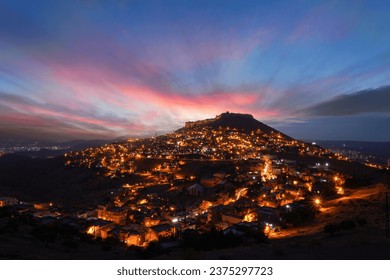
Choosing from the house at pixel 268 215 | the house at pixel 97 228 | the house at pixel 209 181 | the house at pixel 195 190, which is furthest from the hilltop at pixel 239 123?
the house at pixel 97 228

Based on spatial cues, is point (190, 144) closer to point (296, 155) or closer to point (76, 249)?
point (296, 155)

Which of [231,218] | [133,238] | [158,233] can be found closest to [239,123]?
[231,218]

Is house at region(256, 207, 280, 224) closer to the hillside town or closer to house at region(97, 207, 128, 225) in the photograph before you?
the hillside town

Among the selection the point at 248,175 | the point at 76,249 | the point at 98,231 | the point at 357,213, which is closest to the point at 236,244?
the point at 76,249

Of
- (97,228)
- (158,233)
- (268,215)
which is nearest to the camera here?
(158,233)

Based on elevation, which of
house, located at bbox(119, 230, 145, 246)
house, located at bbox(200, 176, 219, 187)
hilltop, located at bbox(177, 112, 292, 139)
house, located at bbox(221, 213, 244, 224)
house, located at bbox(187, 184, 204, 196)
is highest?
hilltop, located at bbox(177, 112, 292, 139)

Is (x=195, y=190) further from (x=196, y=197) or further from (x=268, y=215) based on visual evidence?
(x=268, y=215)

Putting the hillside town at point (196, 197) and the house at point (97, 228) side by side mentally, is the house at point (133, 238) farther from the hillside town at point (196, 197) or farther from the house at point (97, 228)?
the house at point (97, 228)

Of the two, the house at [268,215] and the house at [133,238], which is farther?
Result: the house at [268,215]

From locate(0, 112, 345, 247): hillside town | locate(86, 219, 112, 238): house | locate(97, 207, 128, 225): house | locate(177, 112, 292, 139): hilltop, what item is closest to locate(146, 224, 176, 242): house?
locate(0, 112, 345, 247): hillside town

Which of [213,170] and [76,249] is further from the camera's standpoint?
[213,170]
